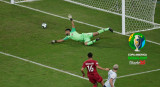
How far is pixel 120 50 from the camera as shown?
23078mm

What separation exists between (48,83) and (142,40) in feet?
23.6

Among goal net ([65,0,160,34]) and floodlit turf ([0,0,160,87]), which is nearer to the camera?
floodlit turf ([0,0,160,87])

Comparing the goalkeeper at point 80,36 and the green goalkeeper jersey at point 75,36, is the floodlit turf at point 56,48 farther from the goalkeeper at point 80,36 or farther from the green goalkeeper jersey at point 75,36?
the green goalkeeper jersey at point 75,36

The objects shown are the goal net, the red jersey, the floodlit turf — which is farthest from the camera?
the goal net

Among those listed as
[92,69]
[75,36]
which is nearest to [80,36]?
[75,36]

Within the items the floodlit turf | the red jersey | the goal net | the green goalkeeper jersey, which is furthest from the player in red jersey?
the goal net

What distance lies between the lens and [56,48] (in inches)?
907

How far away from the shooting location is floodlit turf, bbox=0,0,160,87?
19.3 m

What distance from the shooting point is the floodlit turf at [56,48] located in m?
19.3

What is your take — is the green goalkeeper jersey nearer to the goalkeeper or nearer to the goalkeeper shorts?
the goalkeeper

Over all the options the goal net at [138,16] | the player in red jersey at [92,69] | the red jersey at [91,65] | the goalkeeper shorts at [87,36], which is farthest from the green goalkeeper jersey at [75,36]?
the red jersey at [91,65]

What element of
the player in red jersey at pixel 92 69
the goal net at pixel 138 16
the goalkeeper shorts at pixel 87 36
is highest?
the goal net at pixel 138 16

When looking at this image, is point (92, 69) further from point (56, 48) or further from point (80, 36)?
point (80, 36)

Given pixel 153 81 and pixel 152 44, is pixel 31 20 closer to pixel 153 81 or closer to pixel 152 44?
pixel 152 44
